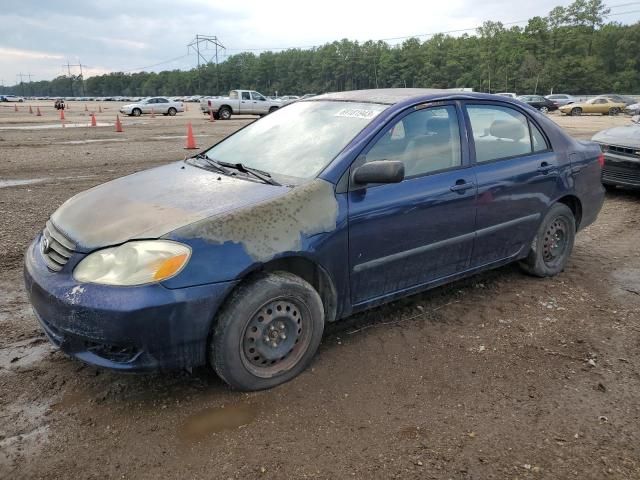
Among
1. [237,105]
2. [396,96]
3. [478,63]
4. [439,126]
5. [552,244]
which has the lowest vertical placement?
[552,244]

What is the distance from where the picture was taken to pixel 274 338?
2984 millimetres

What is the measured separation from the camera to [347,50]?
124 meters

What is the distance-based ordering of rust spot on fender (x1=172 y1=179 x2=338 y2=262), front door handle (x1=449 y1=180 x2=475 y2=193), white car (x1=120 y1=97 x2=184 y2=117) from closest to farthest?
rust spot on fender (x1=172 y1=179 x2=338 y2=262), front door handle (x1=449 y1=180 x2=475 y2=193), white car (x1=120 y1=97 x2=184 y2=117)

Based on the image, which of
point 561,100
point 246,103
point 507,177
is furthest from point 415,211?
point 561,100

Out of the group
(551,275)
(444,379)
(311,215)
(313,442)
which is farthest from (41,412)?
(551,275)

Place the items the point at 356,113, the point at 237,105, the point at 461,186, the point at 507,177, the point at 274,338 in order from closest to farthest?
the point at 274,338
the point at 356,113
the point at 461,186
the point at 507,177
the point at 237,105

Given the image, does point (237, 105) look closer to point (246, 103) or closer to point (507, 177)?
point (246, 103)

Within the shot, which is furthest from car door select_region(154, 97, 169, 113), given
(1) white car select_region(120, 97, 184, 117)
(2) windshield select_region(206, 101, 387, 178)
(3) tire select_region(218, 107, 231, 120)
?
(2) windshield select_region(206, 101, 387, 178)

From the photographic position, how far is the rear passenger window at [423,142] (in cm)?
349

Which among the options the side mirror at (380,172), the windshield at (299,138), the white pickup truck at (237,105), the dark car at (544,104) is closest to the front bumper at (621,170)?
the windshield at (299,138)

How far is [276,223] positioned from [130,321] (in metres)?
0.90

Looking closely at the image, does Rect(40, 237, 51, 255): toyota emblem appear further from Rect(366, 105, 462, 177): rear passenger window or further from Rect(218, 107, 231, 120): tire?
Rect(218, 107, 231, 120): tire

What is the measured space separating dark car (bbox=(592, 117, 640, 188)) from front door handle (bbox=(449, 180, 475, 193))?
552 centimetres

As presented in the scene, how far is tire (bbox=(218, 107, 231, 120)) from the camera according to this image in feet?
102
